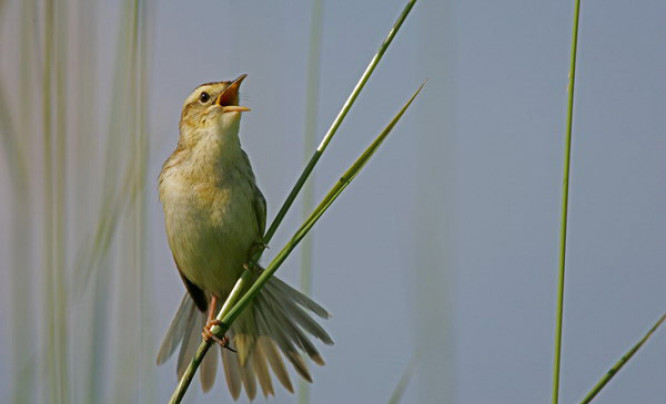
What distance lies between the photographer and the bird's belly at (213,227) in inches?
118

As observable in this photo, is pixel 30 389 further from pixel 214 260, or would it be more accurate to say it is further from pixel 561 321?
pixel 214 260

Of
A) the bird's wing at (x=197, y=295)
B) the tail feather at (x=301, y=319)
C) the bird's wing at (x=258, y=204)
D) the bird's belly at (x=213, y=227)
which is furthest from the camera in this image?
the bird's wing at (x=197, y=295)

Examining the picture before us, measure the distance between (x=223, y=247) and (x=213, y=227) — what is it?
91 millimetres

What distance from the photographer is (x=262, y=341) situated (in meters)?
3.44

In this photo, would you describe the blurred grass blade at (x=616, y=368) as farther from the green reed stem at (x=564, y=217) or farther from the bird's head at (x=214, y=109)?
the bird's head at (x=214, y=109)

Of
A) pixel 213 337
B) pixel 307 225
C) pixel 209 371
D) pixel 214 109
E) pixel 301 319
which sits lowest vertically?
pixel 209 371

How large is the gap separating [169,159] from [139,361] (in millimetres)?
1903

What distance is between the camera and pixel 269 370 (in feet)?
10.9

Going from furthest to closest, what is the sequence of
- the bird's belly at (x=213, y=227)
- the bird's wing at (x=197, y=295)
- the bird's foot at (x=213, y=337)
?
the bird's wing at (x=197, y=295), the bird's belly at (x=213, y=227), the bird's foot at (x=213, y=337)

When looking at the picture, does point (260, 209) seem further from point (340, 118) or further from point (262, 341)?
point (340, 118)

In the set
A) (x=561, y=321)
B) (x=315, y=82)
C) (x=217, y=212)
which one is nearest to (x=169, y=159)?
(x=217, y=212)

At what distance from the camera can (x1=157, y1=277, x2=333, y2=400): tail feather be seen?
326cm

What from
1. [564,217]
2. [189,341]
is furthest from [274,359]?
[564,217]

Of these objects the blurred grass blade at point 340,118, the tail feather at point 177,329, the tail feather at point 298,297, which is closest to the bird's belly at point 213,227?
the tail feather at point 298,297
